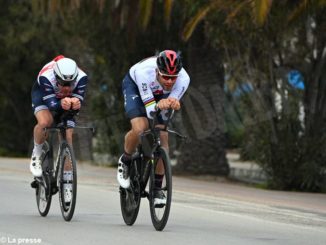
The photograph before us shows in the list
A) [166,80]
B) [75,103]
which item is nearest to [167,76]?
[166,80]

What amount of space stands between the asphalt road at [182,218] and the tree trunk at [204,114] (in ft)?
13.5

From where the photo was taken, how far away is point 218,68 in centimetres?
2222

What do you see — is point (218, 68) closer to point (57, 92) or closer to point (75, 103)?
point (57, 92)

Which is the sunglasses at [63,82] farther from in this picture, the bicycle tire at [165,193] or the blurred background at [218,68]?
the blurred background at [218,68]

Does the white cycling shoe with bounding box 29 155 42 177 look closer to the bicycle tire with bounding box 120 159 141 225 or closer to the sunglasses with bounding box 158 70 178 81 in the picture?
the bicycle tire with bounding box 120 159 141 225

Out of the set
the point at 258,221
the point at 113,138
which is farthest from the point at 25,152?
the point at 258,221

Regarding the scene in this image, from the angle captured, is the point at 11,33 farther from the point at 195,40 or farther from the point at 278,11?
the point at 278,11

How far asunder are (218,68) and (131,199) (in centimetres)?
1136

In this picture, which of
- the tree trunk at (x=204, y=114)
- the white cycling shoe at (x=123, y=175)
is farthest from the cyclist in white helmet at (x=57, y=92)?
the tree trunk at (x=204, y=114)

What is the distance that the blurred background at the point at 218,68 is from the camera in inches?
749

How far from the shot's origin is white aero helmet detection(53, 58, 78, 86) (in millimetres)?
11203

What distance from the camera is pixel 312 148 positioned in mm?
19078

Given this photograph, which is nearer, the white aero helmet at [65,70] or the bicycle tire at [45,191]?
the white aero helmet at [65,70]

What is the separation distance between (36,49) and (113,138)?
19.1 ft
